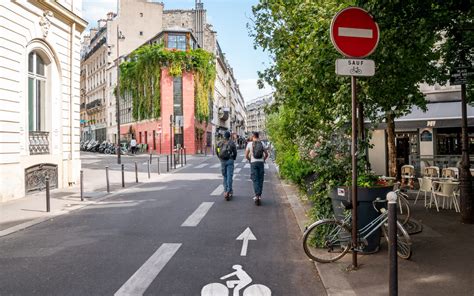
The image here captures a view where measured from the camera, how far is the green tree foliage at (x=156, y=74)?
45.5 meters

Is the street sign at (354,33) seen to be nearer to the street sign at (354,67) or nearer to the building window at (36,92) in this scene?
the street sign at (354,67)

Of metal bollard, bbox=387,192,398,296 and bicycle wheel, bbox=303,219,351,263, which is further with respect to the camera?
bicycle wheel, bbox=303,219,351,263

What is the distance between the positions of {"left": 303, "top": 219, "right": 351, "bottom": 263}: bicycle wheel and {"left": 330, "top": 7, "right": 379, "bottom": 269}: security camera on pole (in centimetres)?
35

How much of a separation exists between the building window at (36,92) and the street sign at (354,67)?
38.4 ft

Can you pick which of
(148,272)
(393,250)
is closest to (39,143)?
(148,272)

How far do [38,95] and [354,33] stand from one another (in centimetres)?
1228

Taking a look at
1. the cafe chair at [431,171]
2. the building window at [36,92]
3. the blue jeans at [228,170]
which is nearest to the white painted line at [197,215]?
the blue jeans at [228,170]

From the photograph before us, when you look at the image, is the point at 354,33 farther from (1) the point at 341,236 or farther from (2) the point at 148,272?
(2) the point at 148,272

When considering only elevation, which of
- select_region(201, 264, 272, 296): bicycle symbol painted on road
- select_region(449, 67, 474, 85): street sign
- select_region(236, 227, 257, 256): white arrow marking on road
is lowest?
select_region(201, 264, 272, 296): bicycle symbol painted on road

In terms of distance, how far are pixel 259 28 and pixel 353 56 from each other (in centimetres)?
721

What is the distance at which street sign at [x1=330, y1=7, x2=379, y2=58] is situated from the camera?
479cm

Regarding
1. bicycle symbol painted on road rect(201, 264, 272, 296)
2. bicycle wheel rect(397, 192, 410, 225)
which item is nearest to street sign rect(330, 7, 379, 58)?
bicycle symbol painted on road rect(201, 264, 272, 296)

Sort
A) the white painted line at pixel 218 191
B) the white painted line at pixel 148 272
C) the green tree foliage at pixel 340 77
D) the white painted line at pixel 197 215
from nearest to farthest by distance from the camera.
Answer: the white painted line at pixel 148 272 < the green tree foliage at pixel 340 77 < the white painted line at pixel 197 215 < the white painted line at pixel 218 191

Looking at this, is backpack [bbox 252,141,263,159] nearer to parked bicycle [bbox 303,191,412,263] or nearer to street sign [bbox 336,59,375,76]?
parked bicycle [bbox 303,191,412,263]
